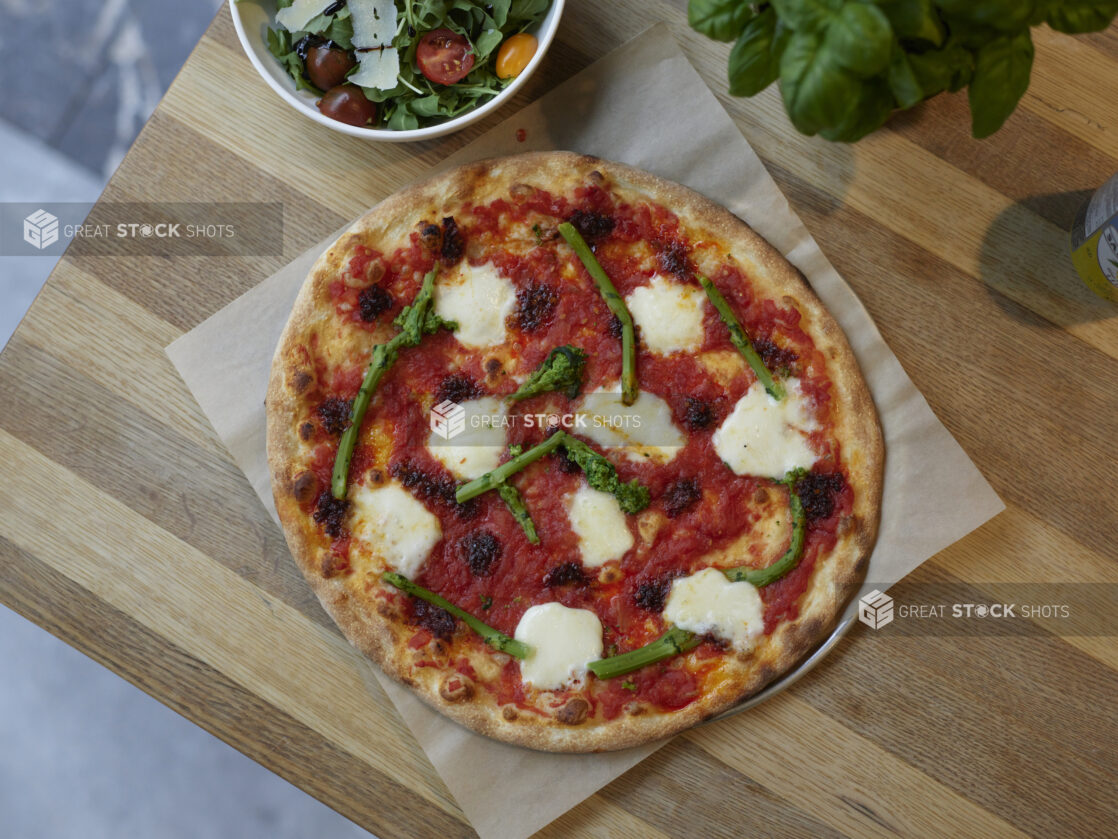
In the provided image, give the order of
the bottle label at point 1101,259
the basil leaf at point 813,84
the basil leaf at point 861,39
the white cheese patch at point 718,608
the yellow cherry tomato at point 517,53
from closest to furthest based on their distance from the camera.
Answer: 1. the basil leaf at point 861,39
2. the basil leaf at point 813,84
3. the bottle label at point 1101,259
4. the yellow cherry tomato at point 517,53
5. the white cheese patch at point 718,608

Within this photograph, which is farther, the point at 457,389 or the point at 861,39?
the point at 457,389

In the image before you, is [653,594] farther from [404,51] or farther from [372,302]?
[404,51]

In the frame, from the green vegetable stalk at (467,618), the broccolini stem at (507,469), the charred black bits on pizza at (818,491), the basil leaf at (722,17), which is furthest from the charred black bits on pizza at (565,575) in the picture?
the basil leaf at (722,17)

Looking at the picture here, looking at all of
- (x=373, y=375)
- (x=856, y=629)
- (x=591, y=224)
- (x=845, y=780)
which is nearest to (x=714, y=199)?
(x=591, y=224)

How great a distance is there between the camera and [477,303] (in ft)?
10.7

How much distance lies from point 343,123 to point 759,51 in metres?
1.46

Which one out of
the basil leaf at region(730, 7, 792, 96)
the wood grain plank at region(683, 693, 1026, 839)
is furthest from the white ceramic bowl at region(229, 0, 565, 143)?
the wood grain plank at region(683, 693, 1026, 839)

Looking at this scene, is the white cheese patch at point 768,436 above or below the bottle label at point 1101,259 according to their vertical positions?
below

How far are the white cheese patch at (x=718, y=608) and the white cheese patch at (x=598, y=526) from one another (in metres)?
0.26

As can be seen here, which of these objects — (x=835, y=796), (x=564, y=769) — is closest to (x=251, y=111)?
(x=564, y=769)

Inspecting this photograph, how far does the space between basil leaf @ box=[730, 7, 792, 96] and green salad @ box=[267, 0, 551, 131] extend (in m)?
0.86

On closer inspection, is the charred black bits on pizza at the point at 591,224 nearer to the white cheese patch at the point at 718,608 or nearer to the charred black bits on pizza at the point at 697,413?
the charred black bits on pizza at the point at 697,413

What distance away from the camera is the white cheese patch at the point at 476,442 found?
10.8ft

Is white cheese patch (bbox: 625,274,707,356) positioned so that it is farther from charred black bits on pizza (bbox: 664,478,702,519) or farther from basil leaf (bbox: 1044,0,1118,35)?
basil leaf (bbox: 1044,0,1118,35)
